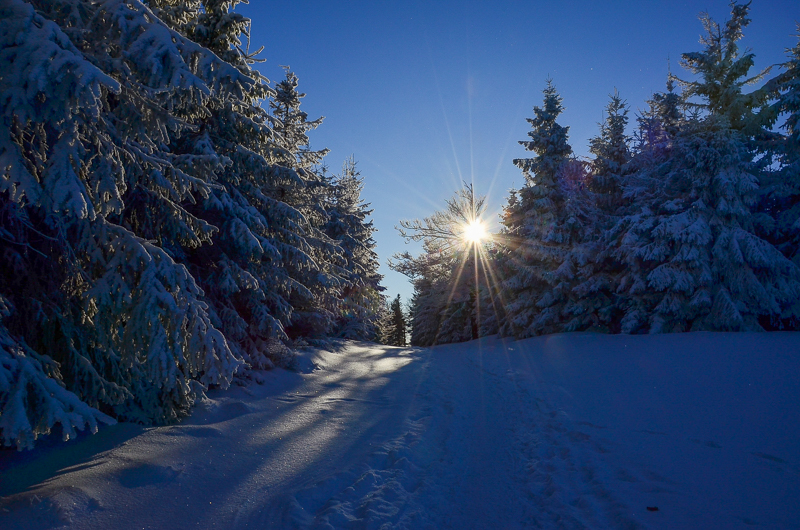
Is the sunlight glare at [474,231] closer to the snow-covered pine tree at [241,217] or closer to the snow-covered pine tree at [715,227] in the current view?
the snow-covered pine tree at [715,227]

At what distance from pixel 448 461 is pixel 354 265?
51.4ft

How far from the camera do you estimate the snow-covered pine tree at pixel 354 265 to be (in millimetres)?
20094

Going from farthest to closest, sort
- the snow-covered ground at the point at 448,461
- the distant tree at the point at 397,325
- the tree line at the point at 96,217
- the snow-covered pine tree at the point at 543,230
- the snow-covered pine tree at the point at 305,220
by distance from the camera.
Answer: the distant tree at the point at 397,325, the snow-covered pine tree at the point at 543,230, the snow-covered pine tree at the point at 305,220, the snow-covered ground at the point at 448,461, the tree line at the point at 96,217

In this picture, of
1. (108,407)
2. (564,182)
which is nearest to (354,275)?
(564,182)

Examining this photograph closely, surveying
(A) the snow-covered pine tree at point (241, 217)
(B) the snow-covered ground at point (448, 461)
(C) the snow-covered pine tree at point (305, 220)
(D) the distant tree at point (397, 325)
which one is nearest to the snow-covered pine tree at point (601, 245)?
(B) the snow-covered ground at point (448, 461)

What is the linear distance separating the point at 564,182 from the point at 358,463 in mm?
18808

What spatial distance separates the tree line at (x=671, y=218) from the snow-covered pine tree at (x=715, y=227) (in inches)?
1.8

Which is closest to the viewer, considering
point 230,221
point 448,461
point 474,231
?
point 448,461

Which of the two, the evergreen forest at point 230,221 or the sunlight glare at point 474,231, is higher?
the sunlight glare at point 474,231

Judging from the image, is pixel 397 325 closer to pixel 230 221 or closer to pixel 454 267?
pixel 454 267

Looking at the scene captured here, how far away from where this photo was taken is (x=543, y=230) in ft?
64.8

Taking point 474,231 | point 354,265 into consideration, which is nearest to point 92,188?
point 354,265

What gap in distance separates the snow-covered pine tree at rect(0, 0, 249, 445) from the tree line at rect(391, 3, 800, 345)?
15.3 meters

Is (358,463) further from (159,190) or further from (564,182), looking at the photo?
(564,182)
